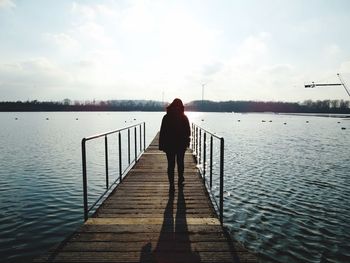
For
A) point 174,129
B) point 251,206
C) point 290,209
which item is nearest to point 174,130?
point 174,129

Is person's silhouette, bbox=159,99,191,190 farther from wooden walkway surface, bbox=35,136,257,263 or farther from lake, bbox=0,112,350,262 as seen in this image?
lake, bbox=0,112,350,262

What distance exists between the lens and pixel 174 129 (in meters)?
6.72

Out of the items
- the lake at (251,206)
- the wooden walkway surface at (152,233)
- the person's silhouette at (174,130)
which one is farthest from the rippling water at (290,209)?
the person's silhouette at (174,130)

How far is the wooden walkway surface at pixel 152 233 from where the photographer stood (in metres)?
3.78

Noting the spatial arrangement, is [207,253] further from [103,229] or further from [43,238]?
[43,238]

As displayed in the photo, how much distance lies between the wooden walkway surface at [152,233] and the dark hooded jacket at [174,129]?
116cm

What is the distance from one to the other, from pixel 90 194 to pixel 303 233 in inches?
295

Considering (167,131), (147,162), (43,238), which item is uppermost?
(167,131)

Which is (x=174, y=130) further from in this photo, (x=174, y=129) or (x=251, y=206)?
(x=251, y=206)

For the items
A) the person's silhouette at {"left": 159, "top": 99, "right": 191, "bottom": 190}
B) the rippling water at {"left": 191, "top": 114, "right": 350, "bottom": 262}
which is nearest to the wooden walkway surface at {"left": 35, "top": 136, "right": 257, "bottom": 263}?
the person's silhouette at {"left": 159, "top": 99, "right": 191, "bottom": 190}

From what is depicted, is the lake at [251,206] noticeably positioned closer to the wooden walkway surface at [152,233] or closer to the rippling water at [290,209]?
the rippling water at [290,209]

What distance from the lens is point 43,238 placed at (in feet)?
24.0

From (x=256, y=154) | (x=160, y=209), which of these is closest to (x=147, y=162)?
(x=160, y=209)

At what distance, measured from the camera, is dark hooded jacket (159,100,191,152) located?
6.69 metres
